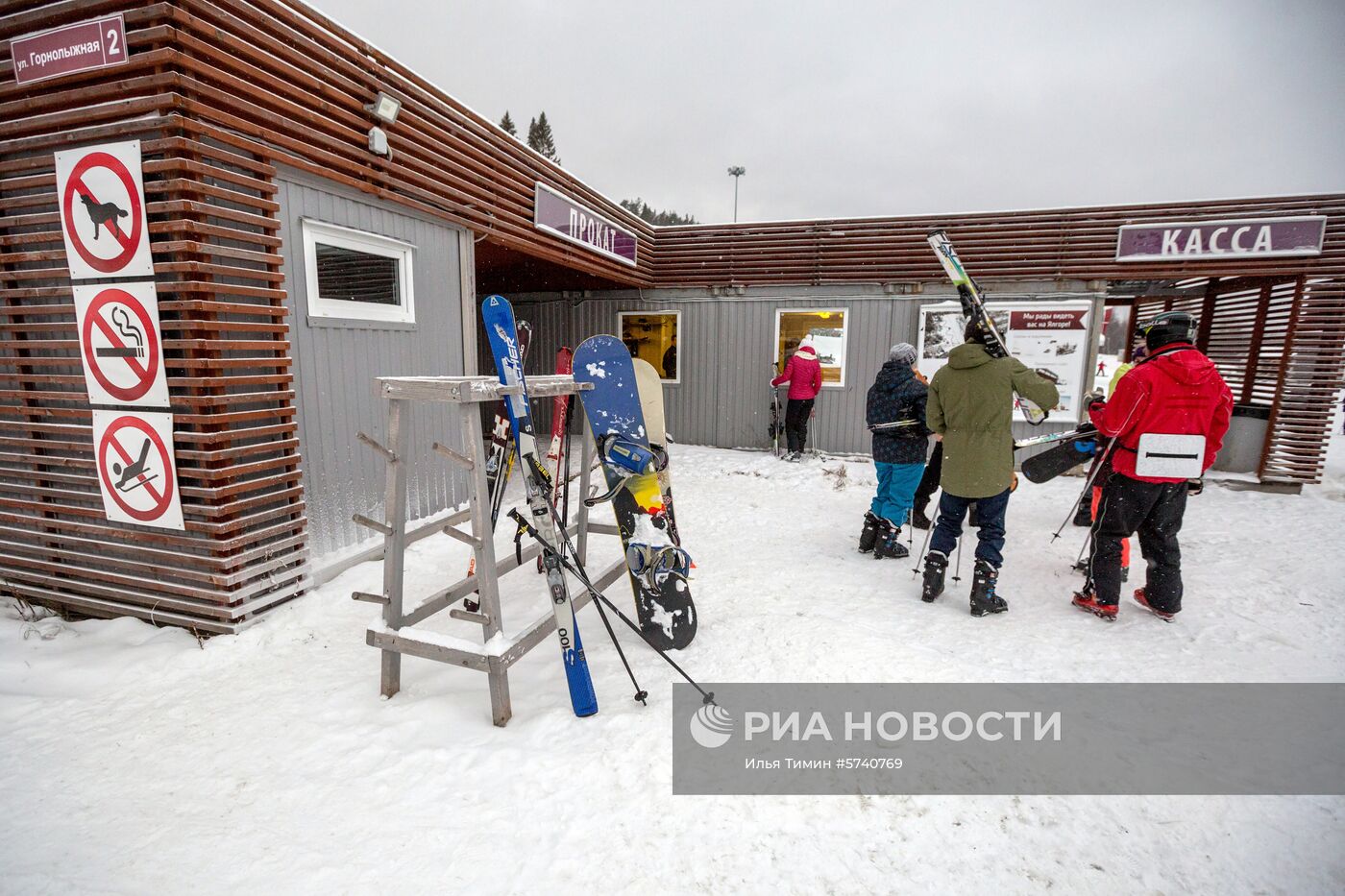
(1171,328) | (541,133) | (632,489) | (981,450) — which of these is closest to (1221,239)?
(1171,328)

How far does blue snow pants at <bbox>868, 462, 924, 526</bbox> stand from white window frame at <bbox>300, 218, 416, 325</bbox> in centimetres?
437

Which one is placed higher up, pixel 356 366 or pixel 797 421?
pixel 356 366

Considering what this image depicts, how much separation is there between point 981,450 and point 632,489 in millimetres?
2294

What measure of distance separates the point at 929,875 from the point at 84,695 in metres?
3.94

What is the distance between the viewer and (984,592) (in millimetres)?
3719

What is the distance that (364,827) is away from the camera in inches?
80.4

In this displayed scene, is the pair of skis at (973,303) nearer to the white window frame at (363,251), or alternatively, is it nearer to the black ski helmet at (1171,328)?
the black ski helmet at (1171,328)

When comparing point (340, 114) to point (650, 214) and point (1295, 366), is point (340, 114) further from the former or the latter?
point (650, 214)

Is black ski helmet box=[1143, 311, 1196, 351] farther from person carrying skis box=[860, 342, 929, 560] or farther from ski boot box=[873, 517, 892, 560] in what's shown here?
ski boot box=[873, 517, 892, 560]

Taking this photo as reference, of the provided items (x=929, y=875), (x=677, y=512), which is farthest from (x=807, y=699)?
(x=677, y=512)

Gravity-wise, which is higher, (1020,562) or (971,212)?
(971,212)

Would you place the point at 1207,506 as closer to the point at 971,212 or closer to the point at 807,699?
the point at 971,212

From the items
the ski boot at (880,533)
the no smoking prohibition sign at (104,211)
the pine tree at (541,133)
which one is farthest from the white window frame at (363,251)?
the pine tree at (541,133)

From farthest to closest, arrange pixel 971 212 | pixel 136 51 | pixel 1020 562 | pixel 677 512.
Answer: pixel 971 212 < pixel 677 512 < pixel 1020 562 < pixel 136 51
